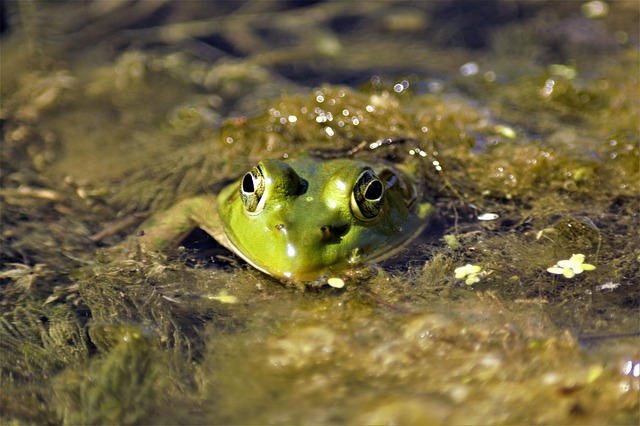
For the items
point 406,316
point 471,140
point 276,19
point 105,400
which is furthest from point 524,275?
point 276,19

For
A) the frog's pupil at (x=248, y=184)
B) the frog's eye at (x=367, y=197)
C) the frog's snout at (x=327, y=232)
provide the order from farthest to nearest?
the frog's pupil at (x=248, y=184) → the frog's eye at (x=367, y=197) → the frog's snout at (x=327, y=232)

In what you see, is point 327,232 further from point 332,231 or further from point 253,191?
point 253,191

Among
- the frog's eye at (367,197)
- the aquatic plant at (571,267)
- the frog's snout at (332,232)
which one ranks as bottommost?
the aquatic plant at (571,267)

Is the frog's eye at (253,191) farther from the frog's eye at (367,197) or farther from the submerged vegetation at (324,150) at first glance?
the frog's eye at (367,197)

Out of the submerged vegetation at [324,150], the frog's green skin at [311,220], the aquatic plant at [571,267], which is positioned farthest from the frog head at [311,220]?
the aquatic plant at [571,267]

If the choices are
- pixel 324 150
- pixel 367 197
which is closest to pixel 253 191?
pixel 367 197
